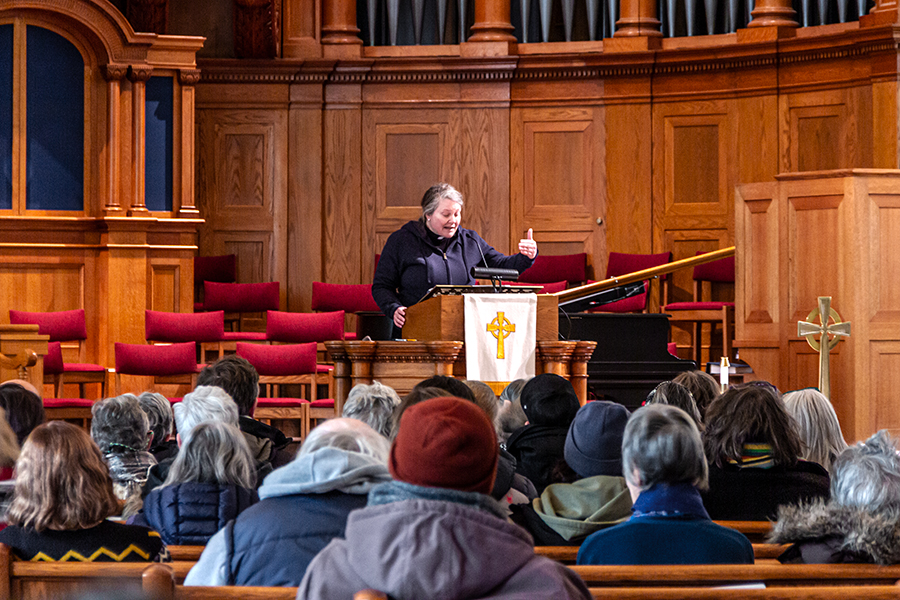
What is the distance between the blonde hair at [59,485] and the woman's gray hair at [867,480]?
5.33ft

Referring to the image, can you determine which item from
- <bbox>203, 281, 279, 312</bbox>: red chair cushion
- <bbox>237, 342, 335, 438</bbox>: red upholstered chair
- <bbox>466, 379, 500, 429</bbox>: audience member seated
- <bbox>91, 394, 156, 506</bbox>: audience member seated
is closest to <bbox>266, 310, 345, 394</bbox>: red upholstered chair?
<bbox>237, 342, 335, 438</bbox>: red upholstered chair

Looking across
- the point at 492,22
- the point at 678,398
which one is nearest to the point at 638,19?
the point at 492,22

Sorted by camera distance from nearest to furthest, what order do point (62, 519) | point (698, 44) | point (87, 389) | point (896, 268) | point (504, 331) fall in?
point (62, 519) < point (504, 331) < point (896, 268) < point (87, 389) < point (698, 44)

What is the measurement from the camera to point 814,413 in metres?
3.60

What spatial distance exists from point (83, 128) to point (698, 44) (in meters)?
5.51

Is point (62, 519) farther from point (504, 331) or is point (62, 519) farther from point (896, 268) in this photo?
point (896, 268)

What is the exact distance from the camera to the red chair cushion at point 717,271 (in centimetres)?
957

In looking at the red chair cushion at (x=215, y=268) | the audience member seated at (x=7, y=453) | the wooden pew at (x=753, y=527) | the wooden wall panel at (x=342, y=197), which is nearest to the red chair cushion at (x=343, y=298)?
the wooden wall panel at (x=342, y=197)

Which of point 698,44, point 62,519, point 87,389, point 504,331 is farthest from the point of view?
point 698,44

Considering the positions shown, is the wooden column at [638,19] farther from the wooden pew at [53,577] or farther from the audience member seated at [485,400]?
the wooden pew at [53,577]

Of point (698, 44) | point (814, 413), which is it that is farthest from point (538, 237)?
point (814, 413)

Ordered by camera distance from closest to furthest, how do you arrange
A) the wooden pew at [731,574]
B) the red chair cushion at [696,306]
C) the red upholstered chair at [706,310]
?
the wooden pew at [731,574]
the red upholstered chair at [706,310]
the red chair cushion at [696,306]

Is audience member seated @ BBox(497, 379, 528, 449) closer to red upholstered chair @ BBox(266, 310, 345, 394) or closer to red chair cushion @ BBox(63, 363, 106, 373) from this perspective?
red upholstered chair @ BBox(266, 310, 345, 394)

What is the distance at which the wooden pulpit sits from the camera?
274 inches
